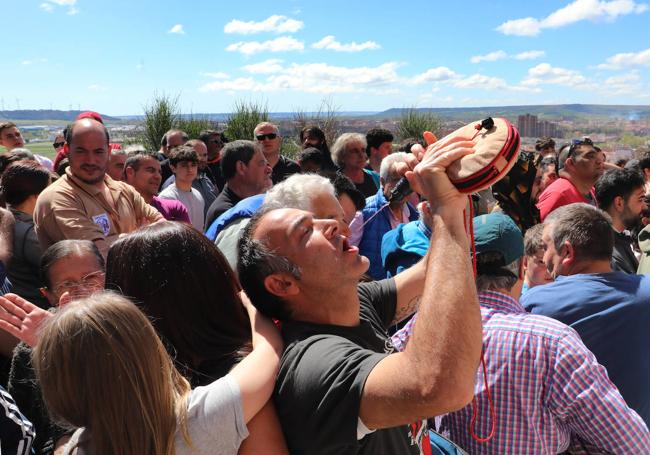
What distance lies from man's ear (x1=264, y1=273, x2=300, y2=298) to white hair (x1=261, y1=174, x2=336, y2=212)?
28cm

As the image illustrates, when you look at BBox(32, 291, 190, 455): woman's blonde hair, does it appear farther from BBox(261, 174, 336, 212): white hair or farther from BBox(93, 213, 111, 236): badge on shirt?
BBox(93, 213, 111, 236): badge on shirt

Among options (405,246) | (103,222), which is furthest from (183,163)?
(405,246)

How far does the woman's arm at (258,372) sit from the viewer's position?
1.18 metres

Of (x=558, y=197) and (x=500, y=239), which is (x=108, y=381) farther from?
(x=558, y=197)

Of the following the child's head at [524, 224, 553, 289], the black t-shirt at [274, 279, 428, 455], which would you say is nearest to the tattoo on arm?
the black t-shirt at [274, 279, 428, 455]

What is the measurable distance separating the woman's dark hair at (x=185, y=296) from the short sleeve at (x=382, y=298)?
57 cm

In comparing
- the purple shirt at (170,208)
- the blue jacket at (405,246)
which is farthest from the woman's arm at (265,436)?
the purple shirt at (170,208)

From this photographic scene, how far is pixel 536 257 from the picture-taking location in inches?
110

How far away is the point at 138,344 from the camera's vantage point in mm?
1177

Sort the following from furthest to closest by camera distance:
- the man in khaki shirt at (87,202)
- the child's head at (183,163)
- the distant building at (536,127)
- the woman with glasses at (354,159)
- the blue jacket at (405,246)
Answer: the distant building at (536,127) < the woman with glasses at (354,159) < the child's head at (183,163) < the man in khaki shirt at (87,202) < the blue jacket at (405,246)

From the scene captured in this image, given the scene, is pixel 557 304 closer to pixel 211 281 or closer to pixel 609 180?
pixel 211 281

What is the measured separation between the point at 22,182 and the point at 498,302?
3408 mm

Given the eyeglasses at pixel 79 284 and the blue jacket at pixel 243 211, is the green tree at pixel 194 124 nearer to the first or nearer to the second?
the blue jacket at pixel 243 211

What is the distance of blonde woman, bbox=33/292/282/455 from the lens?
3.72ft
